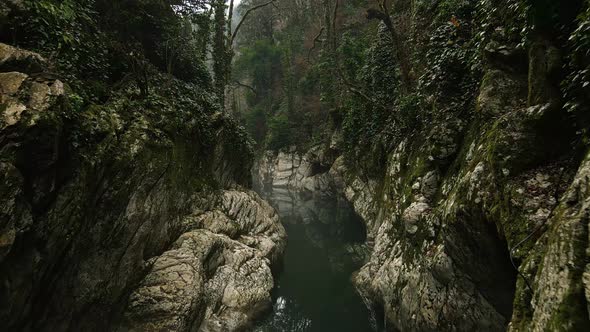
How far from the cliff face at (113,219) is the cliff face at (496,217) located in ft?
16.5

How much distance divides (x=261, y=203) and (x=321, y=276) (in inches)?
186

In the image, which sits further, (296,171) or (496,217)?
(296,171)

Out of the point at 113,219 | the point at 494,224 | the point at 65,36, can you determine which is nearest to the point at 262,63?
the point at 65,36

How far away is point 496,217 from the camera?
526 cm

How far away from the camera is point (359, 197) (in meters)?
18.3

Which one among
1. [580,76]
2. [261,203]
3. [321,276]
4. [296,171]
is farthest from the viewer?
[296,171]

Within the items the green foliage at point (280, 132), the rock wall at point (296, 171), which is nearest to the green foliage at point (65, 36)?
the rock wall at point (296, 171)

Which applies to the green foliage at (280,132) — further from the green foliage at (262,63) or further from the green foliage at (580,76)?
the green foliage at (580,76)

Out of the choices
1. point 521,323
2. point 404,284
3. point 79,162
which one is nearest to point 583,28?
point 521,323

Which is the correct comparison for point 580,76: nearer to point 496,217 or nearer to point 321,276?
point 496,217

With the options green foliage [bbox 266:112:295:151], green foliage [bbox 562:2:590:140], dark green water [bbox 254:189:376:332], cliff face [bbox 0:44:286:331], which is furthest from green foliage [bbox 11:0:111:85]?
green foliage [bbox 266:112:295:151]

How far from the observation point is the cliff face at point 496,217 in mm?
3506

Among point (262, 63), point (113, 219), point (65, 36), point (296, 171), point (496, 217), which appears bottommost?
point (296, 171)

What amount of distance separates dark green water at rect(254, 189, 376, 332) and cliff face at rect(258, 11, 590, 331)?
1504mm
